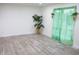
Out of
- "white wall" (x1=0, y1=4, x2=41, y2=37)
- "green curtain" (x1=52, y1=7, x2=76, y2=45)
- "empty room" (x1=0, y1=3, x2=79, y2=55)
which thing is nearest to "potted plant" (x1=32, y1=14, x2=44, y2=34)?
"empty room" (x1=0, y1=3, x2=79, y2=55)

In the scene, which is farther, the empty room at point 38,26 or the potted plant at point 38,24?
the potted plant at point 38,24

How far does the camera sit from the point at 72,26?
4.17m

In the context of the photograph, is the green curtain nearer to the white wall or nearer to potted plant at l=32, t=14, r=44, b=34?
potted plant at l=32, t=14, r=44, b=34

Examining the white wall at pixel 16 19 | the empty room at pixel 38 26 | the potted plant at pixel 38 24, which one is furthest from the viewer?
the potted plant at pixel 38 24

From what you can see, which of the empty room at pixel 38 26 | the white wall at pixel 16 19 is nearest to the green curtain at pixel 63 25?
the empty room at pixel 38 26

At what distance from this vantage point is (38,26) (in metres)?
5.13

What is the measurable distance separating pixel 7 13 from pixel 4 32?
2.97 feet

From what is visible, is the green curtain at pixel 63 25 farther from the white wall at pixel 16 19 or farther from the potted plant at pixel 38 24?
the white wall at pixel 16 19

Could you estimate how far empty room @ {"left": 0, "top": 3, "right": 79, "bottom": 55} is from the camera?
164 inches

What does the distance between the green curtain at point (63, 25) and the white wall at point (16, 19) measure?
0.88 metres

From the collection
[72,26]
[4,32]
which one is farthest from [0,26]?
[72,26]

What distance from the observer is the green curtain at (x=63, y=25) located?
426 cm

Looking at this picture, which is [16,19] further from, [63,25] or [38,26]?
[63,25]
